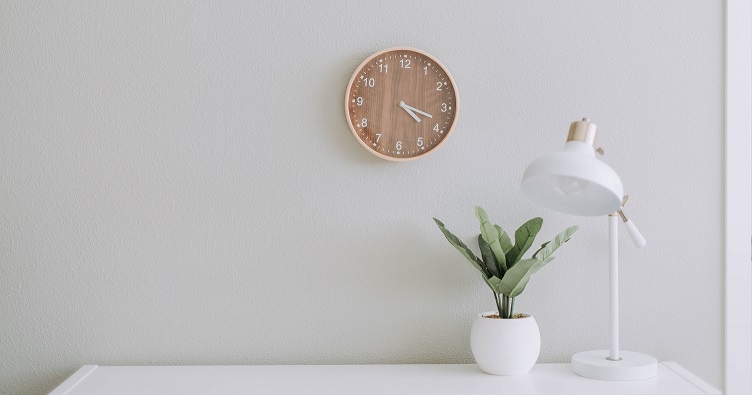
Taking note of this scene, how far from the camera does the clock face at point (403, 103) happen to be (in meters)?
1.71

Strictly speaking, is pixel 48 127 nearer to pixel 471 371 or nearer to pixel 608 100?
pixel 471 371

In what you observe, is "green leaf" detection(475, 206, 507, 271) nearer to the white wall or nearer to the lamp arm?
the white wall

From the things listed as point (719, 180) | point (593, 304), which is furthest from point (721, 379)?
point (719, 180)

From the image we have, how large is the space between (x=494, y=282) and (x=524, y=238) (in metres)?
0.13

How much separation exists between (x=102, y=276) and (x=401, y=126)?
824 millimetres

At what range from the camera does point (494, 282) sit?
5.21 ft

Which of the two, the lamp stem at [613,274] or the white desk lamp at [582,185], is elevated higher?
the white desk lamp at [582,185]

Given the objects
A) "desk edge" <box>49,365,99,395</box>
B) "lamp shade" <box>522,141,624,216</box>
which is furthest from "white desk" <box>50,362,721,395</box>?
"lamp shade" <box>522,141,624,216</box>

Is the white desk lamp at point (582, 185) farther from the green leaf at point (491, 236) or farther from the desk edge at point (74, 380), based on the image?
the desk edge at point (74, 380)

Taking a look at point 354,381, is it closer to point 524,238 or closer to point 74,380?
point 524,238

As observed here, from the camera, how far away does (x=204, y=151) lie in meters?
1.73

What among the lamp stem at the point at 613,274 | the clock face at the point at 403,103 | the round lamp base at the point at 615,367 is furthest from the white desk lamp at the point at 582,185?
the clock face at the point at 403,103

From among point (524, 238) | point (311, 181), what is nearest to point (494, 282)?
point (524, 238)

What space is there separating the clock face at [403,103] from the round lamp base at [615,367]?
24.0 inches
